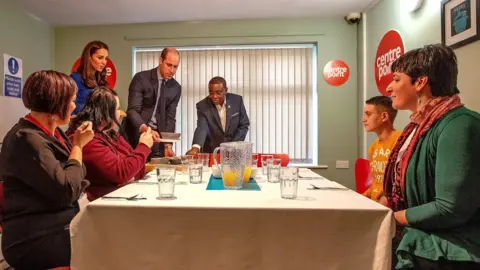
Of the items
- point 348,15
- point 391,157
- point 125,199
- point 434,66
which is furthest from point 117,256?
point 348,15

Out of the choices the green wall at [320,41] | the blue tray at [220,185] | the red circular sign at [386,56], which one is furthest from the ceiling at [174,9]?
the blue tray at [220,185]

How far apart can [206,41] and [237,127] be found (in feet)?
3.95

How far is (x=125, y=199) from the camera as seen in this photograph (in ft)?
3.88

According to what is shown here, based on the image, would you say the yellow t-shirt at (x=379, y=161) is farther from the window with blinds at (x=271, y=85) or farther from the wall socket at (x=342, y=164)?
the window with blinds at (x=271, y=85)

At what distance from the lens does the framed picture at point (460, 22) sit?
6.17 ft

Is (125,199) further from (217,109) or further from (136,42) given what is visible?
(136,42)

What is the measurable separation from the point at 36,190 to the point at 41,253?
0.75 ft

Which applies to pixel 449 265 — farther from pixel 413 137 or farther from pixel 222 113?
pixel 222 113

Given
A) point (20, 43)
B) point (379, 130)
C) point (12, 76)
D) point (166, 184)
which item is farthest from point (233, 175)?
point (20, 43)

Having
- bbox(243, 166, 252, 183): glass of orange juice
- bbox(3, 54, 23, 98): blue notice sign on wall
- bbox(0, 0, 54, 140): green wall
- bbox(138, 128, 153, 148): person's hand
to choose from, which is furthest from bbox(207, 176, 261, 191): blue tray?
bbox(3, 54, 23, 98): blue notice sign on wall

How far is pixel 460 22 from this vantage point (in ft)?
6.63

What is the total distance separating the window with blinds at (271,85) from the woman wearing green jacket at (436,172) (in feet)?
8.85

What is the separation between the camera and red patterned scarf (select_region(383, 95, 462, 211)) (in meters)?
1.21

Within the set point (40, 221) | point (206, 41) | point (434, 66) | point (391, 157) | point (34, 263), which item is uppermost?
point (206, 41)
